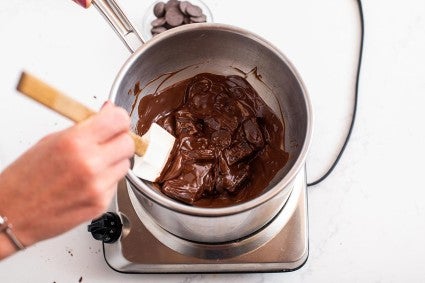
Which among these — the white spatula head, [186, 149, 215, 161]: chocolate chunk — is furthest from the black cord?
the white spatula head

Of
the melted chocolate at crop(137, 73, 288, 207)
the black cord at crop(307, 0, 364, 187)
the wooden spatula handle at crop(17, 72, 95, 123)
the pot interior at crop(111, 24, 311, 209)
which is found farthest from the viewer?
the black cord at crop(307, 0, 364, 187)

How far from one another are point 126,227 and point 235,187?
0.80 feet

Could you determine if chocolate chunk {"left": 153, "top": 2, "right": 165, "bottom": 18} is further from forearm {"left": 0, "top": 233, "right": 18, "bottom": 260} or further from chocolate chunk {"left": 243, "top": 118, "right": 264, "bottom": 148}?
forearm {"left": 0, "top": 233, "right": 18, "bottom": 260}

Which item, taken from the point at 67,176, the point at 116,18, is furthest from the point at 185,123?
the point at 67,176

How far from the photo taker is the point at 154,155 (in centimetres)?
91

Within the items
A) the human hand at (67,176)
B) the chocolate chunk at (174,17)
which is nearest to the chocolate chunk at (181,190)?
the human hand at (67,176)

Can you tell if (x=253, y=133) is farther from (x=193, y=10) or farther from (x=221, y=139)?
(x=193, y=10)

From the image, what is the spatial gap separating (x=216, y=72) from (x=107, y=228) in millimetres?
391

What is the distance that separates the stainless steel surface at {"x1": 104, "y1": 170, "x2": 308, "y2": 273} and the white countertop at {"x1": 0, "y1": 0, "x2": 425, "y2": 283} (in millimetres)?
62

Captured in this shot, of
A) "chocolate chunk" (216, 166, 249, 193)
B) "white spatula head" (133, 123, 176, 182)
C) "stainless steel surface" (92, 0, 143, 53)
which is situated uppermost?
"stainless steel surface" (92, 0, 143, 53)

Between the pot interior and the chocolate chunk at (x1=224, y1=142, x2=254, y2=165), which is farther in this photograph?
the chocolate chunk at (x1=224, y1=142, x2=254, y2=165)

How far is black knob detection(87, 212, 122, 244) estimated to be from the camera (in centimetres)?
97

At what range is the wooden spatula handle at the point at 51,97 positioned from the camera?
0.60 metres

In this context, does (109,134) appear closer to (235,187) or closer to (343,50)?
(235,187)
